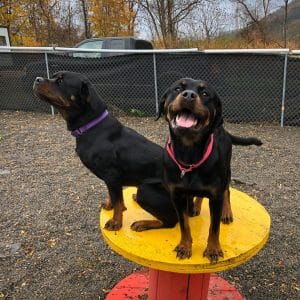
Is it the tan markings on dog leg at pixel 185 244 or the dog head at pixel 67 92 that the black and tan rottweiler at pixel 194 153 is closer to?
the tan markings on dog leg at pixel 185 244

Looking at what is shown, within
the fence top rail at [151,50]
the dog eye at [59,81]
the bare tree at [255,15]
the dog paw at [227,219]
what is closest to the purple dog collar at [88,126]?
the dog eye at [59,81]

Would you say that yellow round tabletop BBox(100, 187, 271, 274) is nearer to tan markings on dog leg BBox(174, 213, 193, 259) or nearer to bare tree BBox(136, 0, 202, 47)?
tan markings on dog leg BBox(174, 213, 193, 259)

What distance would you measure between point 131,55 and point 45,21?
59.9 ft

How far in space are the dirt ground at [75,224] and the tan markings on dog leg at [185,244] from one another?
130 centimetres

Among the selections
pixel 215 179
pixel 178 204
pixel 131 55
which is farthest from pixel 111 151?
pixel 131 55

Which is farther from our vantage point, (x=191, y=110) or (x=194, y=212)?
(x=194, y=212)

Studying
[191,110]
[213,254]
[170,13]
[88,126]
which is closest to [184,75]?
[88,126]

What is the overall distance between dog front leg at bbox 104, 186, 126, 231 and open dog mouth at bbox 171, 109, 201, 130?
0.80 m

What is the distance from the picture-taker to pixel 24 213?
4.70 meters

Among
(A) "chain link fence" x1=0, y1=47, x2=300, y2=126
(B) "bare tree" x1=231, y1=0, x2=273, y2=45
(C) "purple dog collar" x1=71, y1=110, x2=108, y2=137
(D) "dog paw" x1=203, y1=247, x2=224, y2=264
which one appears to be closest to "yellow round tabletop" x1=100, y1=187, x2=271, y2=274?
(D) "dog paw" x1=203, y1=247, x2=224, y2=264

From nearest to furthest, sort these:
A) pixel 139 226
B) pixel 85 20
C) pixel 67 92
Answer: pixel 67 92, pixel 139 226, pixel 85 20

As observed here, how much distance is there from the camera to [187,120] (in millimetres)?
2074

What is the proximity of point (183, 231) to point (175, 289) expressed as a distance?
60cm

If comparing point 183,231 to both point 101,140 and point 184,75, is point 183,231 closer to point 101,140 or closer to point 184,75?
point 101,140
